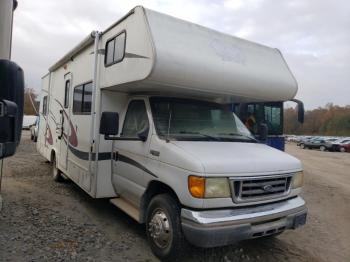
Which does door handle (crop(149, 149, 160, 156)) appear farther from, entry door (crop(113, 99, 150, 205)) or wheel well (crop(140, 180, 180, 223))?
wheel well (crop(140, 180, 180, 223))

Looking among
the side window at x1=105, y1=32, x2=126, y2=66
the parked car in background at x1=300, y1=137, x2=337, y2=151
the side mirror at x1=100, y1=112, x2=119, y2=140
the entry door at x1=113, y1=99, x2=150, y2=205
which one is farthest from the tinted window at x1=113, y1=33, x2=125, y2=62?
the parked car in background at x1=300, y1=137, x2=337, y2=151

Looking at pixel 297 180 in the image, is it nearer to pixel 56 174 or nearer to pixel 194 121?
pixel 194 121

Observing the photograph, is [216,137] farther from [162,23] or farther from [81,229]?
[81,229]

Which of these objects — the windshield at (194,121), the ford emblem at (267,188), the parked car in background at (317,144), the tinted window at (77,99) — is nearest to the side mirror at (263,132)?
the windshield at (194,121)

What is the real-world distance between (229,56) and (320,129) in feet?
A: 321

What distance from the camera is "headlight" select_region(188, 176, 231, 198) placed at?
4074 mm

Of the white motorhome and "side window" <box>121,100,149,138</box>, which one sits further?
"side window" <box>121,100,149,138</box>

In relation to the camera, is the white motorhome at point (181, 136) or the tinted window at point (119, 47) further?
the tinted window at point (119, 47)

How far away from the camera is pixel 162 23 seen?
4.94 meters

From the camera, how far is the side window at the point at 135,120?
5.35 m

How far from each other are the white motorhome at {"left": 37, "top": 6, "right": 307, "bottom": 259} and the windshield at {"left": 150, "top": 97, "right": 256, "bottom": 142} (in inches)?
0.7

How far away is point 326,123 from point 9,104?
100034mm

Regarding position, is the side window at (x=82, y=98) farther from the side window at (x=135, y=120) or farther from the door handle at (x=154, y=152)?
the door handle at (x=154, y=152)

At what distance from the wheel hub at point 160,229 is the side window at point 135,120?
4.11ft
